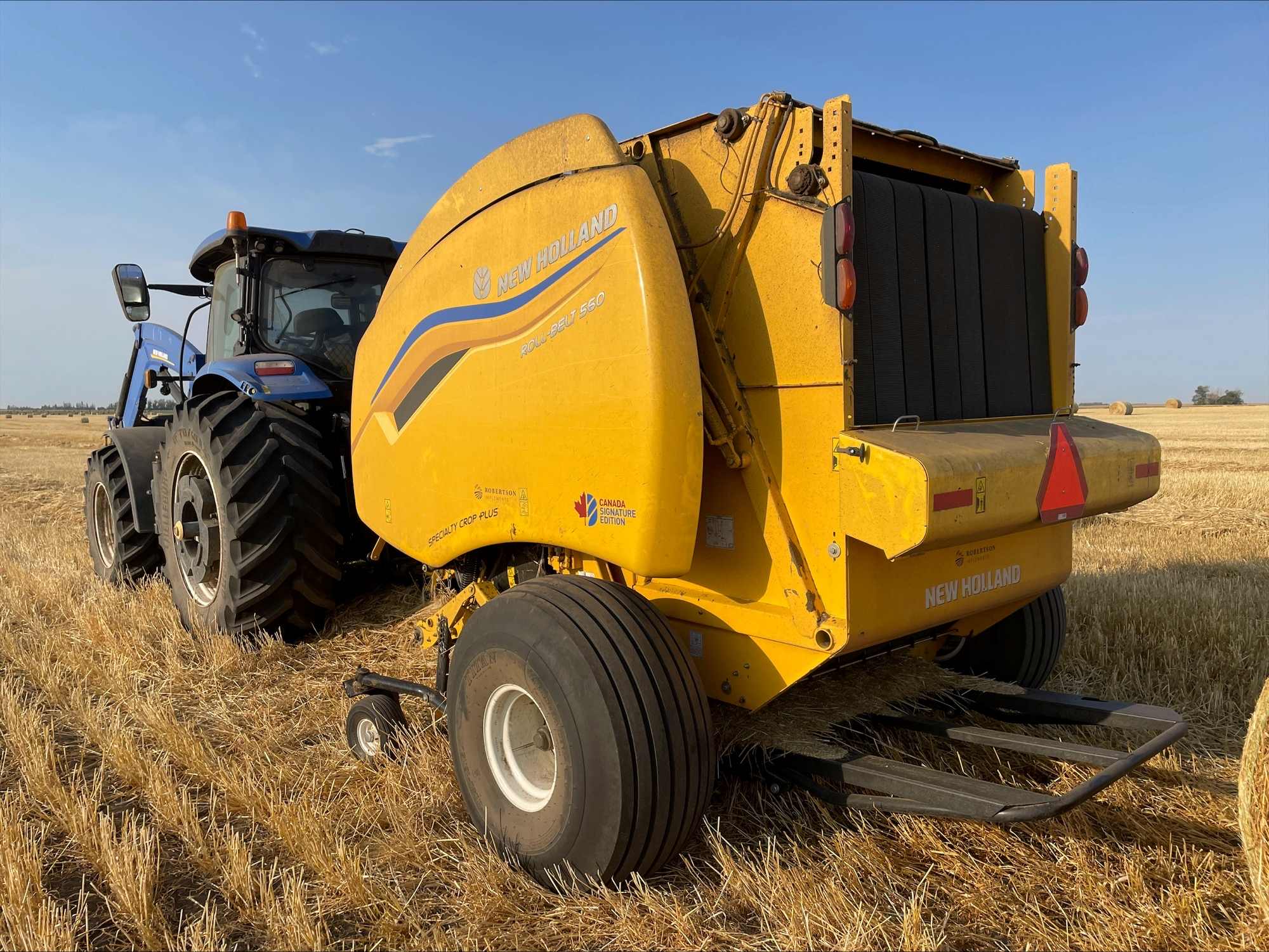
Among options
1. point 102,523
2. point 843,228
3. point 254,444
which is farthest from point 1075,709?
point 102,523

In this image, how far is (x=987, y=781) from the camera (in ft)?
9.22

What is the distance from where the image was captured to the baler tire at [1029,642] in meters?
3.76

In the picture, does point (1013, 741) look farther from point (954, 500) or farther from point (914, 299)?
point (914, 299)

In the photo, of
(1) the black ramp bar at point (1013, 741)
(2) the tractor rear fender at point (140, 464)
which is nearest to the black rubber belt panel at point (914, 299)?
(1) the black ramp bar at point (1013, 741)

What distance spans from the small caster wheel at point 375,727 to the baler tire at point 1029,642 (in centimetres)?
237

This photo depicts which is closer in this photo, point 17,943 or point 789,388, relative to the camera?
point 17,943

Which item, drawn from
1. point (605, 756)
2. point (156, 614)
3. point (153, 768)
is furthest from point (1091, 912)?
point (156, 614)

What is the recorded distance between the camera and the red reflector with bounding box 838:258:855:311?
94.3 inches

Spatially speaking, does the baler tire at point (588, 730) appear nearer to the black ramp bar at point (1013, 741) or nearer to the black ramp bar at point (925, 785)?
the black ramp bar at point (925, 785)

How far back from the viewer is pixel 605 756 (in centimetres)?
235

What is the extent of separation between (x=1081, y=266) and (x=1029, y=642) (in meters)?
1.54

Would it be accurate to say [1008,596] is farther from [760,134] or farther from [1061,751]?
[760,134]

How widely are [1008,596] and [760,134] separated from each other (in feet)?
5.75

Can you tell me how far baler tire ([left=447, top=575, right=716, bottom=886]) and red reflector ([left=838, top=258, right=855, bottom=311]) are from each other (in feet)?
3.33
